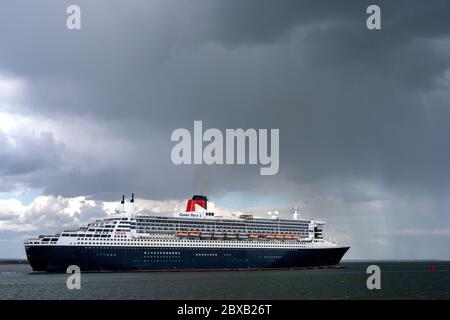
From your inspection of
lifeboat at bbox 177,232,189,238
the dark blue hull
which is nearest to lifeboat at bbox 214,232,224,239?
the dark blue hull

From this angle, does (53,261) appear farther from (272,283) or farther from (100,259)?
(272,283)

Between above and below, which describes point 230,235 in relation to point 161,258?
above

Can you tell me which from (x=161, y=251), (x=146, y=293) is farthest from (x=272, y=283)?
(x=161, y=251)

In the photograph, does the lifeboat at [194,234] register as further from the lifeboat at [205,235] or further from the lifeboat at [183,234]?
the lifeboat at [183,234]

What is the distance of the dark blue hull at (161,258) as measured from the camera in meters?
97.4

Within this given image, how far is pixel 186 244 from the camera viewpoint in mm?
108000

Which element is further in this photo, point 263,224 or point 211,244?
point 263,224

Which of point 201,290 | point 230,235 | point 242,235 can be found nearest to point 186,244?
point 230,235

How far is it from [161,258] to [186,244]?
6.14 metres

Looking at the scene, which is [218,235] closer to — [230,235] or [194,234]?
[230,235]

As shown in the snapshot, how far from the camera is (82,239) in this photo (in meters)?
98.2

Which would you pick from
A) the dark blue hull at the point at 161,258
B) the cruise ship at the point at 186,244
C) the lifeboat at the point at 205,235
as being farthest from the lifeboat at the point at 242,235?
the lifeboat at the point at 205,235

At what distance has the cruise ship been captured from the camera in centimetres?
9819
